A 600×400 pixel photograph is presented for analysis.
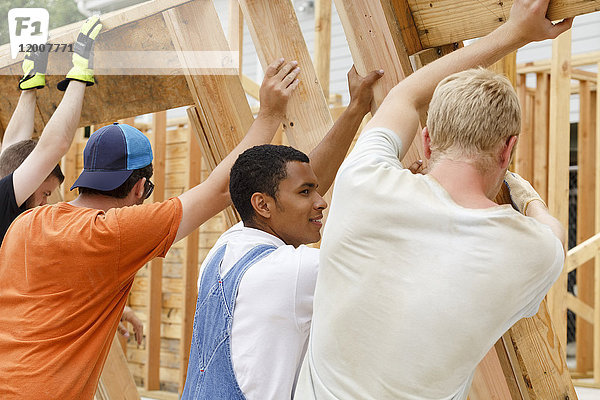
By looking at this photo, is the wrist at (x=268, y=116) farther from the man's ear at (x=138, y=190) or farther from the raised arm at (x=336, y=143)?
the man's ear at (x=138, y=190)

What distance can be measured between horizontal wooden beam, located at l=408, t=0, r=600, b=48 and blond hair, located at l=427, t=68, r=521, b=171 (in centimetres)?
50

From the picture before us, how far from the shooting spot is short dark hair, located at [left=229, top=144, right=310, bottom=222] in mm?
1769

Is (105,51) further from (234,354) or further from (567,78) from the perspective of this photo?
(567,78)

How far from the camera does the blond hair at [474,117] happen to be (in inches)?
49.9

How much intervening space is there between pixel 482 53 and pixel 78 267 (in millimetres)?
1181

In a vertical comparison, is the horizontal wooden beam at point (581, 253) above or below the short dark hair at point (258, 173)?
below

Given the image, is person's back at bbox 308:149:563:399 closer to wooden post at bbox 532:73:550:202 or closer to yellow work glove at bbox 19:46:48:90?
yellow work glove at bbox 19:46:48:90

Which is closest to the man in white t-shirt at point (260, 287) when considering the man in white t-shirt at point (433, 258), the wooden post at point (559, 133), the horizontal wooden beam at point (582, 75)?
the man in white t-shirt at point (433, 258)

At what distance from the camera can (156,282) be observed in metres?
5.99

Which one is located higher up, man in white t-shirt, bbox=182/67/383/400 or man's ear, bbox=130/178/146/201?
man's ear, bbox=130/178/146/201

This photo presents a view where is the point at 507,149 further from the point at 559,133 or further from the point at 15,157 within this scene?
the point at 559,133

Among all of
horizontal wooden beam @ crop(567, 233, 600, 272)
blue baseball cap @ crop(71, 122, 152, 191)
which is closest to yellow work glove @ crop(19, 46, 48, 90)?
blue baseball cap @ crop(71, 122, 152, 191)

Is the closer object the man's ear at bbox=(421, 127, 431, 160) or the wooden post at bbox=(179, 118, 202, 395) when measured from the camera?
the man's ear at bbox=(421, 127, 431, 160)

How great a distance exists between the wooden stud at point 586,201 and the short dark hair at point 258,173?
5.10 metres
